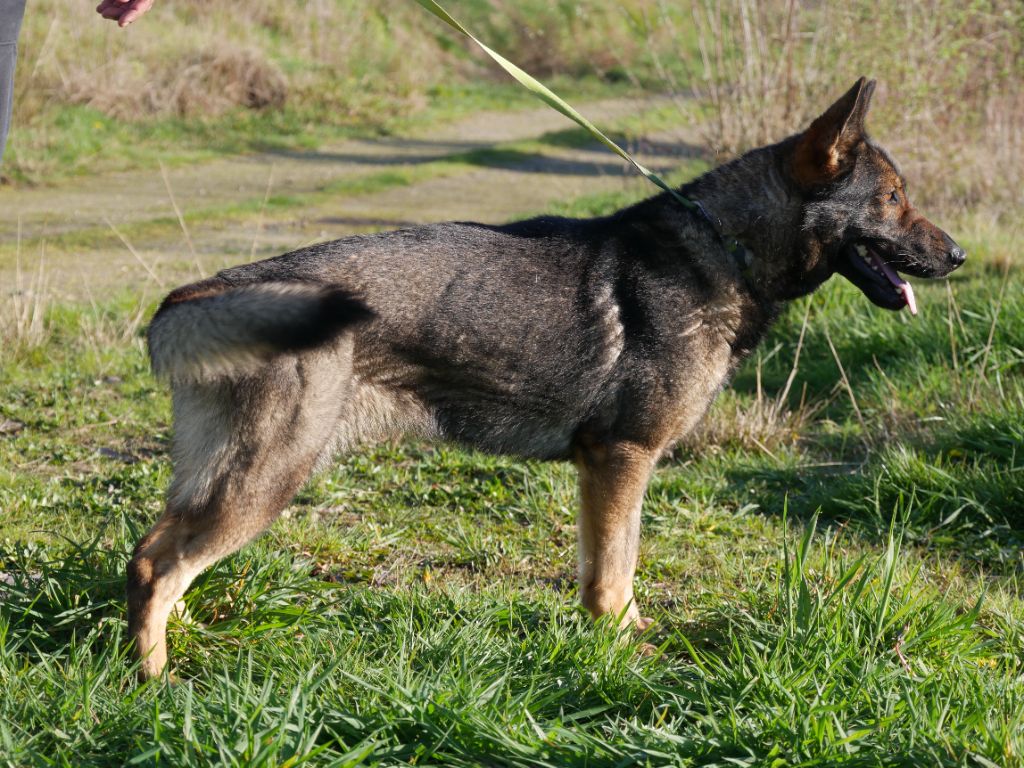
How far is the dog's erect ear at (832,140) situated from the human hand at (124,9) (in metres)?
2.36

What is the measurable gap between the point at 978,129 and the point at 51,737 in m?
9.12

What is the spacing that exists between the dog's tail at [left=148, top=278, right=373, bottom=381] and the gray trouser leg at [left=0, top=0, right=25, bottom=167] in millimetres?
821

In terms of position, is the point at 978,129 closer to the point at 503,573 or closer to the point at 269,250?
the point at 269,250

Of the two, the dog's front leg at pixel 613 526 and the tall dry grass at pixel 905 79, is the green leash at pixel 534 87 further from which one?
the tall dry grass at pixel 905 79

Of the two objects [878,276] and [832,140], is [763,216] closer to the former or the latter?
[832,140]

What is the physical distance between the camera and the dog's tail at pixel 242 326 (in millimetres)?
2852

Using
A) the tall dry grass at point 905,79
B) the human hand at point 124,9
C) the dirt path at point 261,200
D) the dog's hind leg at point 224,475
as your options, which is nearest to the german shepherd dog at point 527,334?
the dog's hind leg at point 224,475

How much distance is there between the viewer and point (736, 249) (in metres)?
3.85

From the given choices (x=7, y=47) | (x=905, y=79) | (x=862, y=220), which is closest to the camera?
(x=7, y=47)

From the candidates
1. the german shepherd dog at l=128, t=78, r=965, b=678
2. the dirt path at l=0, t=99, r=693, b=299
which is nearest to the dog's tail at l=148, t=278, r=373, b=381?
the german shepherd dog at l=128, t=78, r=965, b=678

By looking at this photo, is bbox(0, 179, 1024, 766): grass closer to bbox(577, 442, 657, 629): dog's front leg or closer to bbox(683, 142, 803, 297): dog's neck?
bbox(577, 442, 657, 629): dog's front leg

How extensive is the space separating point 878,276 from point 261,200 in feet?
25.7

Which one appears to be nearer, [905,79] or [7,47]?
[7,47]

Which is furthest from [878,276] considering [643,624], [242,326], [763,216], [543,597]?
[242,326]
